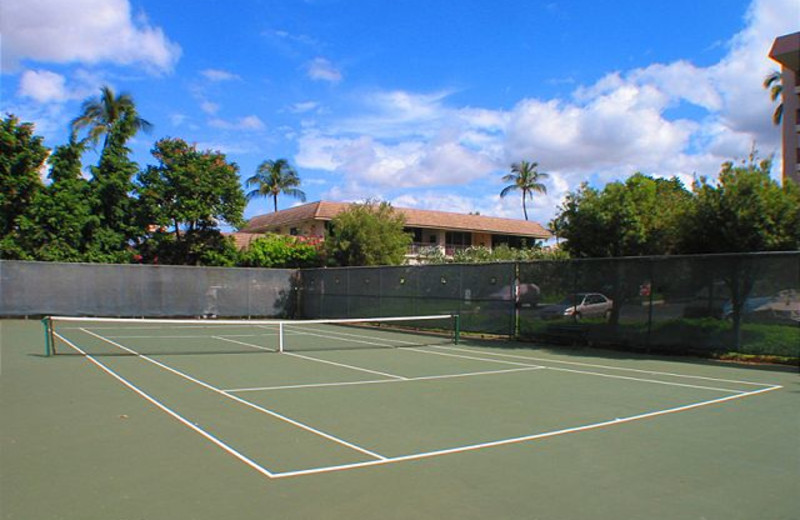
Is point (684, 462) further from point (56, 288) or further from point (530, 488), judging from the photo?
point (56, 288)

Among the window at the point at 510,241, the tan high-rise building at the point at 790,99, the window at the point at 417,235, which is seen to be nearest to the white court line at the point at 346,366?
the window at the point at 417,235

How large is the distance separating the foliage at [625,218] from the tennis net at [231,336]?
498 centimetres

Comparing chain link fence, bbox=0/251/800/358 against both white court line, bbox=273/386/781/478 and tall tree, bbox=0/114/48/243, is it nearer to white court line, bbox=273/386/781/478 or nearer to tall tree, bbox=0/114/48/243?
white court line, bbox=273/386/781/478

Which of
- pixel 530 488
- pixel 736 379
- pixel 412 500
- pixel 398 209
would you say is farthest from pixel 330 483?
pixel 398 209

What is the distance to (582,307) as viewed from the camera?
58.9ft

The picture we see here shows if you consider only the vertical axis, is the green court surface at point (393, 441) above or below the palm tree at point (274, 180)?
below

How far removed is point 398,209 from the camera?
46.1 m

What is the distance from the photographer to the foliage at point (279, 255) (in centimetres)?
3472

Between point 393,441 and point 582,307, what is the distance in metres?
12.5

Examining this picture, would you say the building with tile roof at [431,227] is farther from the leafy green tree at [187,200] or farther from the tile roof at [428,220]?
the leafy green tree at [187,200]

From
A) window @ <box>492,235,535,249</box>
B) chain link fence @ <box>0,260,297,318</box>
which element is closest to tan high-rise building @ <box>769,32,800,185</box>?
window @ <box>492,235,535,249</box>

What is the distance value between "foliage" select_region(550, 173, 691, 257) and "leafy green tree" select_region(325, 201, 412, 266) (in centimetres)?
1392

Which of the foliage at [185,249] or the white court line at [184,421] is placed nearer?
the white court line at [184,421]

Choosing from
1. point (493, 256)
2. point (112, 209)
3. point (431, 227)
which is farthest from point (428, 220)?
point (112, 209)
